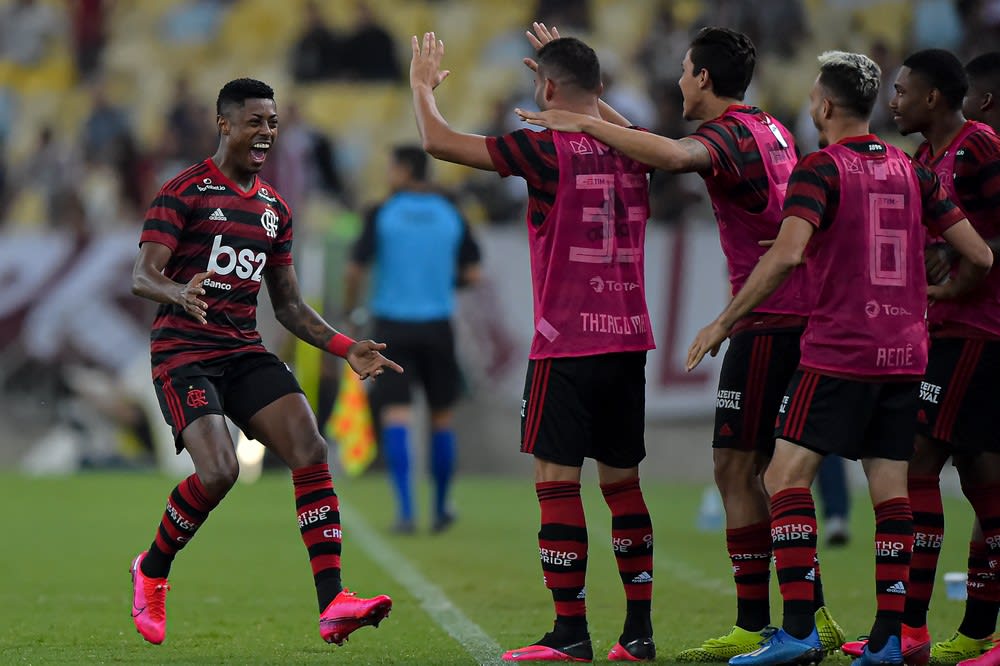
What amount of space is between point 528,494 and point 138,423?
4.39 meters

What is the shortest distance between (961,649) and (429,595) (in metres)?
2.90

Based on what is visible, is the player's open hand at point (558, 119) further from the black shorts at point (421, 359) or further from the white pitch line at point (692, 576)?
the black shorts at point (421, 359)

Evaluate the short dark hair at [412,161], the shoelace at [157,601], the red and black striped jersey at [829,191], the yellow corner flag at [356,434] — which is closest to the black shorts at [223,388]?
the shoelace at [157,601]

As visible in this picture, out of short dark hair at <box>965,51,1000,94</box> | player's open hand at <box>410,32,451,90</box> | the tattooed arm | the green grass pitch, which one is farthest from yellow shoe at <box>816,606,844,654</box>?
player's open hand at <box>410,32,451,90</box>

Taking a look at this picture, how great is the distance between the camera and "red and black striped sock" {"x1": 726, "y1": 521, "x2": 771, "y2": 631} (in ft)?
19.7

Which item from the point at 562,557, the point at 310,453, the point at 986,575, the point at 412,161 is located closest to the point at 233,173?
the point at 310,453

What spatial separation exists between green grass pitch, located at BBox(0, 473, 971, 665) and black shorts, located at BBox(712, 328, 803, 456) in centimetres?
89

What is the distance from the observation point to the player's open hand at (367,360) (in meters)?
6.41

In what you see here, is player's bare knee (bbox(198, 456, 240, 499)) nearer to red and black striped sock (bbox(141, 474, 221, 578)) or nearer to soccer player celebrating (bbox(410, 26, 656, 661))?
red and black striped sock (bbox(141, 474, 221, 578))

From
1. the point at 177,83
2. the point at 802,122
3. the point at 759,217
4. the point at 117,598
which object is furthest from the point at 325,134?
the point at 759,217

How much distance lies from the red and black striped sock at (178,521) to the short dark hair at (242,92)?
5.00 ft

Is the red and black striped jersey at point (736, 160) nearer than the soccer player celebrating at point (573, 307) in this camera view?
Yes

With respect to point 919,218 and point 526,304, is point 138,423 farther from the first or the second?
point 919,218

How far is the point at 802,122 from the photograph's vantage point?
18.7m
